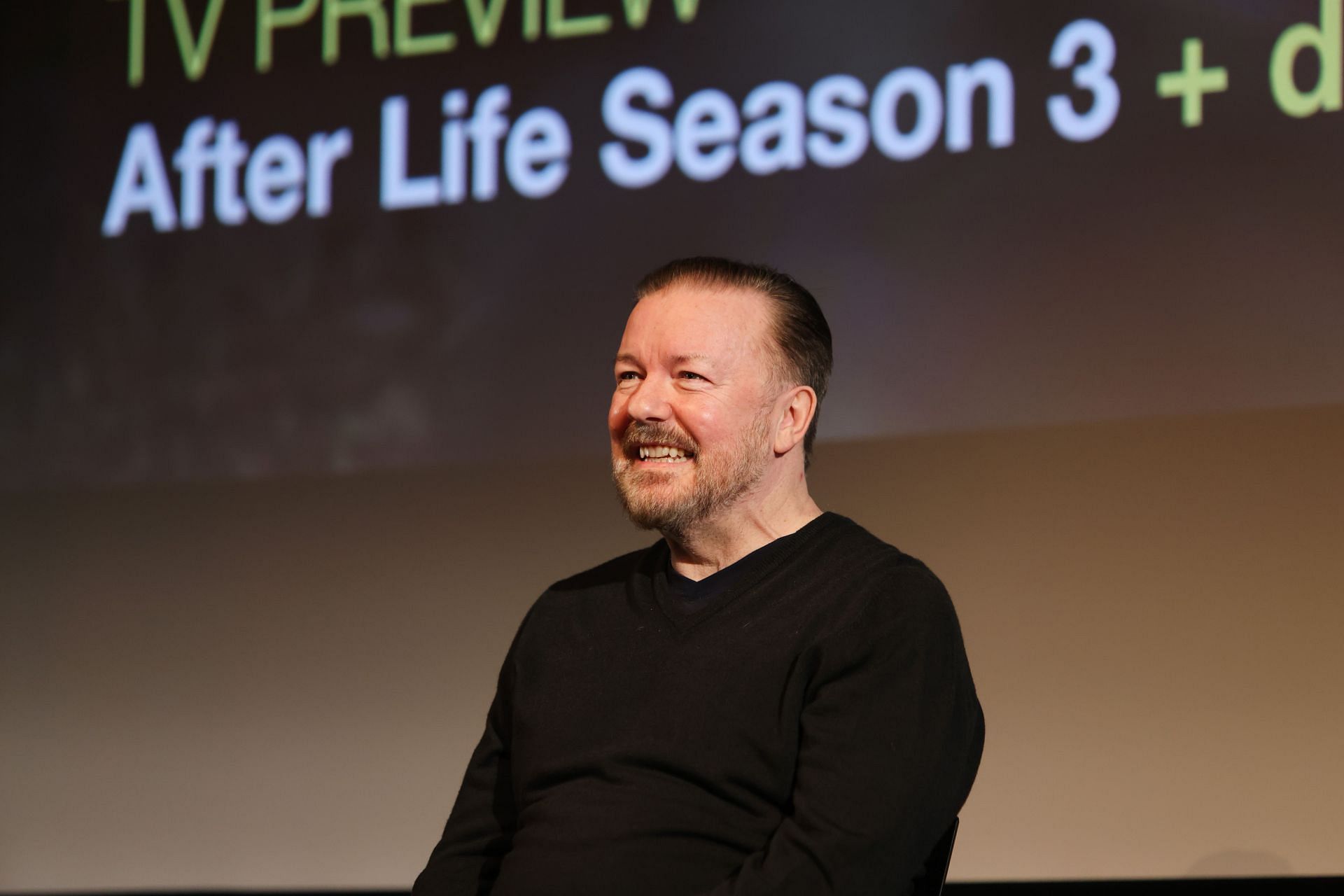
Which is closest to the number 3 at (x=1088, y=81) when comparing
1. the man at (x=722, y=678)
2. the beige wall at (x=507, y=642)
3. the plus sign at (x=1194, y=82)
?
the plus sign at (x=1194, y=82)

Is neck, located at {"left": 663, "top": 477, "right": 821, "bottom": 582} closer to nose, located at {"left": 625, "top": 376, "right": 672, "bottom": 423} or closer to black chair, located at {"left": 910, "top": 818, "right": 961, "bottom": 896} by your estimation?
nose, located at {"left": 625, "top": 376, "right": 672, "bottom": 423}

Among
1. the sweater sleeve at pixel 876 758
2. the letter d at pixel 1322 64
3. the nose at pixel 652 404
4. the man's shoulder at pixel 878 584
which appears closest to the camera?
the sweater sleeve at pixel 876 758

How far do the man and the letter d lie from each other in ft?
4.07

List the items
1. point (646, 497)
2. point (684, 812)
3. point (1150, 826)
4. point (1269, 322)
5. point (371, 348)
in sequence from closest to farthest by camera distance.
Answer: point (684, 812) → point (646, 497) → point (1269, 322) → point (1150, 826) → point (371, 348)

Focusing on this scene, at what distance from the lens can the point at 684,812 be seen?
157 centimetres

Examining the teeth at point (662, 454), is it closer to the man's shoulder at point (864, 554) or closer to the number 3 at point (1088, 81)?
the man's shoulder at point (864, 554)

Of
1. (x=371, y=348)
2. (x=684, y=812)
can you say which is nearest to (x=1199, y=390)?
(x=684, y=812)

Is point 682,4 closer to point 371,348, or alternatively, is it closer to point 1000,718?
point 371,348

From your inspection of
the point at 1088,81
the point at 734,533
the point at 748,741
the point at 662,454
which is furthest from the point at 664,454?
the point at 1088,81

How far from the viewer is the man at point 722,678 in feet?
4.91

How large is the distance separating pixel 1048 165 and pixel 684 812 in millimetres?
1614

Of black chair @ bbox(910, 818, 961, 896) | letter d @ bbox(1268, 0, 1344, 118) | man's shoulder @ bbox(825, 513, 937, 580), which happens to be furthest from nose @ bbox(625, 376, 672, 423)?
letter d @ bbox(1268, 0, 1344, 118)

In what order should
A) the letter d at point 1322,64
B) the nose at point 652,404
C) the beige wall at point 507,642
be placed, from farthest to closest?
1. the beige wall at point 507,642
2. the letter d at point 1322,64
3. the nose at point 652,404

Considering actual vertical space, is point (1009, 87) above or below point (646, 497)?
above
